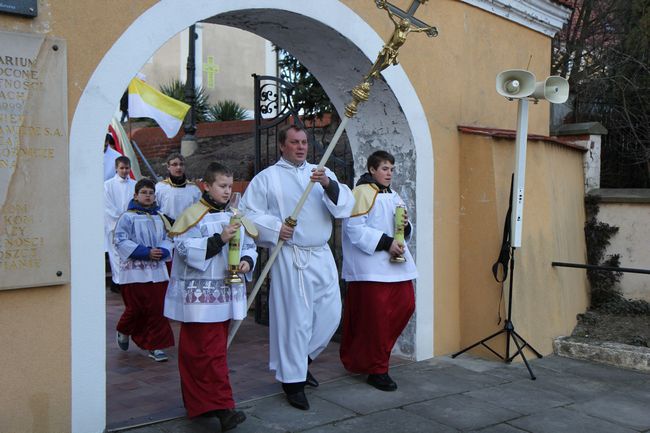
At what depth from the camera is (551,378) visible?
5816 mm

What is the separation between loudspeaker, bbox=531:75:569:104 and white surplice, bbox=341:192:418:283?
148 cm

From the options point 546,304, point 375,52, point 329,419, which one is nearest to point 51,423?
point 329,419

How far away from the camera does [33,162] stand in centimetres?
380

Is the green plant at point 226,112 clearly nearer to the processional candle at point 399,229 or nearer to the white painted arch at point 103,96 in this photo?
the white painted arch at point 103,96

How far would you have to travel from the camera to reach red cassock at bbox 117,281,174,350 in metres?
6.18

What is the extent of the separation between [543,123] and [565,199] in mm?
1172

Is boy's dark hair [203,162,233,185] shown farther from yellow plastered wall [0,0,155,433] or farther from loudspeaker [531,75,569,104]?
loudspeaker [531,75,569,104]

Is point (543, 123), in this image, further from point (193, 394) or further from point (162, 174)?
point (162, 174)

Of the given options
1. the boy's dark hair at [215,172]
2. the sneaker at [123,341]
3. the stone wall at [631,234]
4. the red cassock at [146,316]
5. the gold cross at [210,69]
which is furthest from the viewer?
the gold cross at [210,69]

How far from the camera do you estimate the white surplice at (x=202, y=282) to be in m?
4.27

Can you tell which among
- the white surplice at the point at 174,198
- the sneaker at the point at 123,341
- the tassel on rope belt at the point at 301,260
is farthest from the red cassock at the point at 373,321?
the white surplice at the point at 174,198

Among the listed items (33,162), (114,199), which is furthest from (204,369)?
(114,199)

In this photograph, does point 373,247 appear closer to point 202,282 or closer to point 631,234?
point 202,282

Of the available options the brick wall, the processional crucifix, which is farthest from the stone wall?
the brick wall
